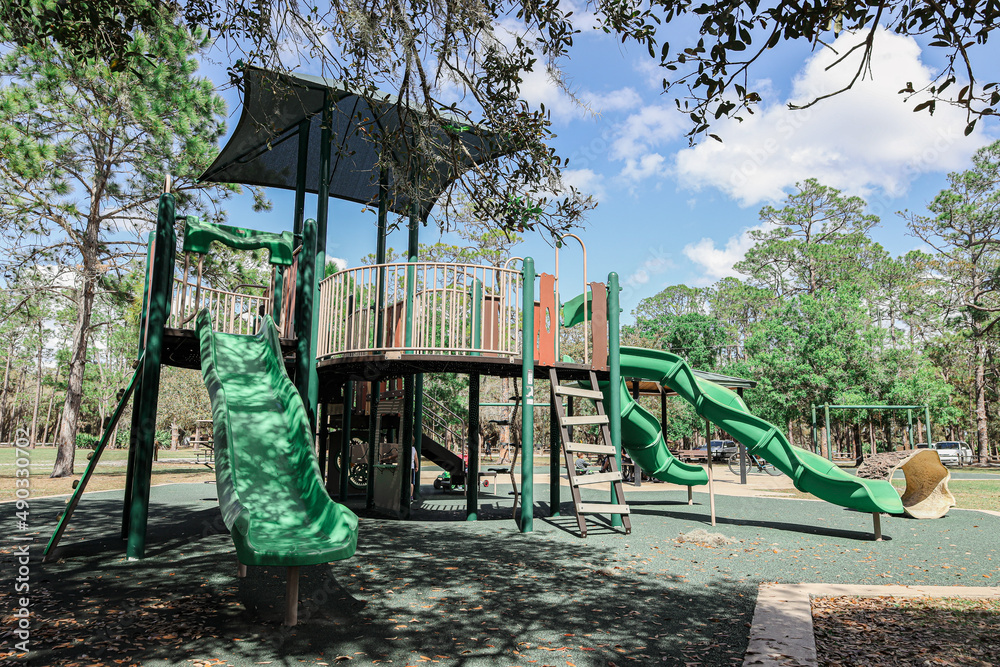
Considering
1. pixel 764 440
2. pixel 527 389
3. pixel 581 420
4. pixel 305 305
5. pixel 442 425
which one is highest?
pixel 305 305

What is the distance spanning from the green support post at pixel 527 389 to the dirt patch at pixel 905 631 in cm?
436

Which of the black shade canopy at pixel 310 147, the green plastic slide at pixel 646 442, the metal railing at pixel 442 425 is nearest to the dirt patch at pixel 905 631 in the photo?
the green plastic slide at pixel 646 442

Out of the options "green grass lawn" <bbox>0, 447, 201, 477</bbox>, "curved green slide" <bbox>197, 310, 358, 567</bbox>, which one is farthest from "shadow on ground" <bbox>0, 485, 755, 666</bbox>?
"green grass lawn" <bbox>0, 447, 201, 477</bbox>

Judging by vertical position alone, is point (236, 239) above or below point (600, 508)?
above

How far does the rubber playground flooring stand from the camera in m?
4.09

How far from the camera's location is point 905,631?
14.8ft

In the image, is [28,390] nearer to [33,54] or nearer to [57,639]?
[33,54]

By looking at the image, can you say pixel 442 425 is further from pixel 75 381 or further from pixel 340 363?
pixel 75 381

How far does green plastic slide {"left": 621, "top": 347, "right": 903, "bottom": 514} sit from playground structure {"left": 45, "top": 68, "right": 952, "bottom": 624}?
1.0 inches

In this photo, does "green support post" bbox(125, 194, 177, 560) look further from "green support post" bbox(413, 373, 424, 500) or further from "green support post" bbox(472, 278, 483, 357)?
"green support post" bbox(413, 373, 424, 500)

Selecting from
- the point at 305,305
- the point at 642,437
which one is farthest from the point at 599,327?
the point at 305,305

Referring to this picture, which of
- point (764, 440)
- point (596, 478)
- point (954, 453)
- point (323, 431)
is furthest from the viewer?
point (954, 453)

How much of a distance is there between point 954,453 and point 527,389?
37122mm

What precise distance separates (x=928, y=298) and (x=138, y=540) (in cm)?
4207
